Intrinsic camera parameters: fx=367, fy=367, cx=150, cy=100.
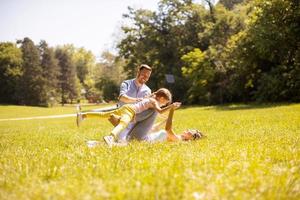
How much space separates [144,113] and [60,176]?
4466 mm

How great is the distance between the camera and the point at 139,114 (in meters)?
8.95

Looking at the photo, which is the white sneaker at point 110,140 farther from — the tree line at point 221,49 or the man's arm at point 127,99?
the tree line at point 221,49

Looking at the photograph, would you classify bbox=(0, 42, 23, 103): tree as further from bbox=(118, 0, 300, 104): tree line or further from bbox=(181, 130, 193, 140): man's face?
bbox=(181, 130, 193, 140): man's face

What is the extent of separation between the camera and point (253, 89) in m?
36.2

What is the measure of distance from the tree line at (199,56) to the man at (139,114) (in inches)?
891

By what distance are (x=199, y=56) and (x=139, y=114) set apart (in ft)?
103

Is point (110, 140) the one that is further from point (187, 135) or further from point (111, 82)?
point (111, 82)

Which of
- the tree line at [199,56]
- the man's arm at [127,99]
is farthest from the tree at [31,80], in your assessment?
the man's arm at [127,99]

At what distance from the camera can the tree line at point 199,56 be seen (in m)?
30.4

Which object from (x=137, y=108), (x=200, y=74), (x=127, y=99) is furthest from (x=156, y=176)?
(x=200, y=74)

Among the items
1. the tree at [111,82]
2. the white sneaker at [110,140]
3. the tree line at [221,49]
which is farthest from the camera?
the tree at [111,82]

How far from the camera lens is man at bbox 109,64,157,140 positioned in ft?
29.5

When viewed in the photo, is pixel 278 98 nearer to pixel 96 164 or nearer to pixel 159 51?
pixel 159 51

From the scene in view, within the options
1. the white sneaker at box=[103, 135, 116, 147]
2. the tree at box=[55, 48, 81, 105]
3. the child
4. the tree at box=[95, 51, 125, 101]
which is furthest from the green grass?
the tree at box=[55, 48, 81, 105]
